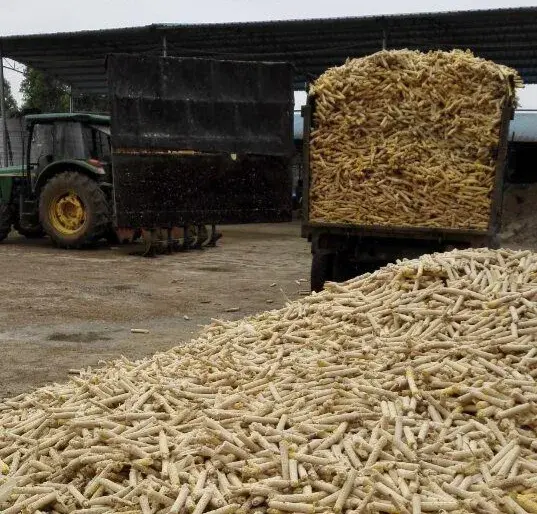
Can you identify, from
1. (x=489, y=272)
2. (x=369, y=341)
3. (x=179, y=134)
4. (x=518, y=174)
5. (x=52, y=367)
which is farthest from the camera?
(x=518, y=174)

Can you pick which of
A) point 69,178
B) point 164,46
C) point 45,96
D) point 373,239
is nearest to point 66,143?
point 69,178

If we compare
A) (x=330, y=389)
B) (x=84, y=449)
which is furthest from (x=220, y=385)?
(x=84, y=449)

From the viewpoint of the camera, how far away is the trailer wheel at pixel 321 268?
9.41 m

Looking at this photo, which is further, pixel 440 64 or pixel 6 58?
pixel 6 58

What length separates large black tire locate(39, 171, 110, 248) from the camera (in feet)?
45.7

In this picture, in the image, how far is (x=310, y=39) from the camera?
71.9 ft

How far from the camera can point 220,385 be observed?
4664 millimetres

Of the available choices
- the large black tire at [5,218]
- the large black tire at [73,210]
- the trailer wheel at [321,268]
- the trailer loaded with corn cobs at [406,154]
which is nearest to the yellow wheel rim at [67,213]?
the large black tire at [73,210]

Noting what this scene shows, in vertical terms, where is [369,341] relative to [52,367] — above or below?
above

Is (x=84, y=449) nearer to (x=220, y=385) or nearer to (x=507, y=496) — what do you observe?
(x=220, y=385)

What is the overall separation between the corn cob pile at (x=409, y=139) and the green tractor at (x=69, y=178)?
20.1ft

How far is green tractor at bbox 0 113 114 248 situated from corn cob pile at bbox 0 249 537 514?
8806 mm

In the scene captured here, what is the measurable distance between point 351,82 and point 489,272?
3798mm

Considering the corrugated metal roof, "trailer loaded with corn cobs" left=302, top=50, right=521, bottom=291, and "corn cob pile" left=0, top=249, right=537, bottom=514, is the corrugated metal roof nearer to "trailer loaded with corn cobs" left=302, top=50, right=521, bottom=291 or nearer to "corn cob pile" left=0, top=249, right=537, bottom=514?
"trailer loaded with corn cobs" left=302, top=50, right=521, bottom=291
